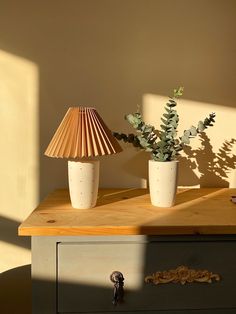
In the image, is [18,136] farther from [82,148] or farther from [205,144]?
[205,144]

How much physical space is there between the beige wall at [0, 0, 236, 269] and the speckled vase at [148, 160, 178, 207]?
353mm

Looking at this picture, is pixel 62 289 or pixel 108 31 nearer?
pixel 62 289

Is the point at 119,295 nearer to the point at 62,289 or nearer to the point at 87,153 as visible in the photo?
the point at 62,289

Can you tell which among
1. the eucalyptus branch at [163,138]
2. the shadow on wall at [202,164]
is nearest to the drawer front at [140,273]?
the eucalyptus branch at [163,138]

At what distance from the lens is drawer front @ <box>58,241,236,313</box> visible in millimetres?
968

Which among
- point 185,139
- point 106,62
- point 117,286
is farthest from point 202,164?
point 117,286

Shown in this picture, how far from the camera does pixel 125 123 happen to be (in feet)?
4.84

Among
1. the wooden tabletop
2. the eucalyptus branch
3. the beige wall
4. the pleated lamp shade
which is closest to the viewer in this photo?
the wooden tabletop

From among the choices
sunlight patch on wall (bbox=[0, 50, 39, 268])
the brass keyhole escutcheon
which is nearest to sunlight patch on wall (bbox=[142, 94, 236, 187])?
sunlight patch on wall (bbox=[0, 50, 39, 268])

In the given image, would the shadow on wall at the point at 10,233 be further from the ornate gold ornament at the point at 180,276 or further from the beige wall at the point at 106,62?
the ornate gold ornament at the point at 180,276

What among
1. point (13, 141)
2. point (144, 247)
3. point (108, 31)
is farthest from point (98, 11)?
point (144, 247)

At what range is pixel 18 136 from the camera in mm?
1457

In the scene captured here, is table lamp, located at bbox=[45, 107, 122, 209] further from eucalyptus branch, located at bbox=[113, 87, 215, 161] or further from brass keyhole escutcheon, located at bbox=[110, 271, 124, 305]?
brass keyhole escutcheon, located at bbox=[110, 271, 124, 305]

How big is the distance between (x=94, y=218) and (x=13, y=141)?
62 centimetres
